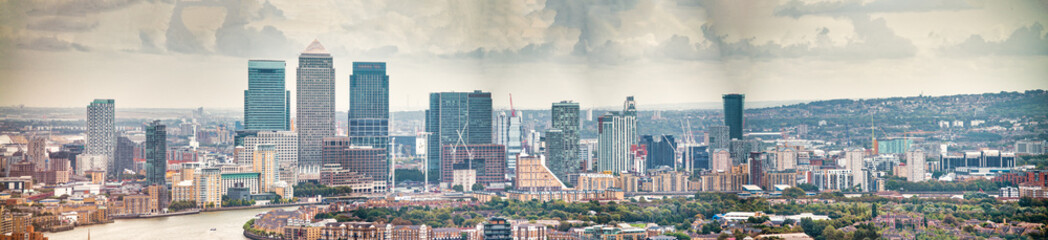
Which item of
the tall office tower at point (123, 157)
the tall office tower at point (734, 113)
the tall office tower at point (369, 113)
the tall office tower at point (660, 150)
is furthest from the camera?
the tall office tower at point (369, 113)

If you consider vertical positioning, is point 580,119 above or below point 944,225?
above

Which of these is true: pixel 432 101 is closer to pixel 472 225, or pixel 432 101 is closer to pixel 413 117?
pixel 413 117

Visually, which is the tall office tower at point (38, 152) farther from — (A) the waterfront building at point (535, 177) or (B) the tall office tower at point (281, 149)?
(A) the waterfront building at point (535, 177)

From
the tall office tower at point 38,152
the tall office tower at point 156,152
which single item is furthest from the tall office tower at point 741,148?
the tall office tower at point 38,152

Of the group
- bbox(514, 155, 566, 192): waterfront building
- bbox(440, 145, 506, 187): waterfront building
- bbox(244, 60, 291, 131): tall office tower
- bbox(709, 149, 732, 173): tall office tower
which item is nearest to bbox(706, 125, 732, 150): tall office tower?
bbox(709, 149, 732, 173): tall office tower

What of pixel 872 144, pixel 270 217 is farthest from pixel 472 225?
pixel 872 144
